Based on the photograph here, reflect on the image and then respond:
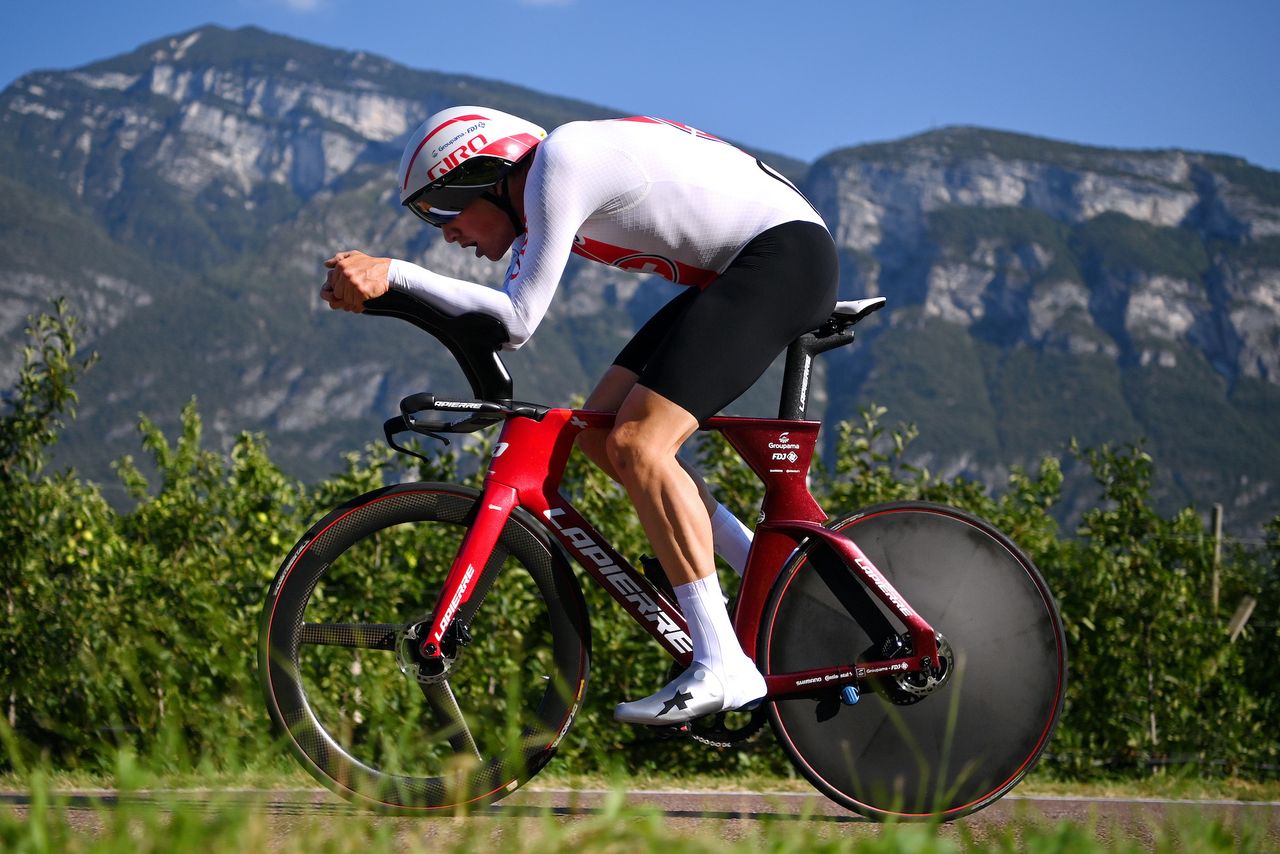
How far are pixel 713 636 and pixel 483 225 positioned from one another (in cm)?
132

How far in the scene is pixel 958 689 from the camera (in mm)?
3590

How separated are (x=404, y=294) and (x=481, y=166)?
0.43m

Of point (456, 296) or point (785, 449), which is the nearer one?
point (456, 296)

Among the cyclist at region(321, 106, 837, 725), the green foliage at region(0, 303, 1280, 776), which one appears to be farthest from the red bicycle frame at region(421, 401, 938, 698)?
the green foliage at region(0, 303, 1280, 776)

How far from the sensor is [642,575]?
3.64 m

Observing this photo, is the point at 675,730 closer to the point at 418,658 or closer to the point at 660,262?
the point at 418,658

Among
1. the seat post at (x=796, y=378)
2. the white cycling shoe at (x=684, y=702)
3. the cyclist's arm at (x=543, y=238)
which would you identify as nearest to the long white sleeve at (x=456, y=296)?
the cyclist's arm at (x=543, y=238)

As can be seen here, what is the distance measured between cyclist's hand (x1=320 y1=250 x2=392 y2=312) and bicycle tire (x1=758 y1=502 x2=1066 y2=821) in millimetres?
1412

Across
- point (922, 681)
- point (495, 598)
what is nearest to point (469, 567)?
point (922, 681)

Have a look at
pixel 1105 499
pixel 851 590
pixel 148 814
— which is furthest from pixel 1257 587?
pixel 148 814

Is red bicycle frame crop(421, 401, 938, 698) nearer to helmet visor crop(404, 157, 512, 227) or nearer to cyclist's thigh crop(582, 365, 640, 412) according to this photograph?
cyclist's thigh crop(582, 365, 640, 412)

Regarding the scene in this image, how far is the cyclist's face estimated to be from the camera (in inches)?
140

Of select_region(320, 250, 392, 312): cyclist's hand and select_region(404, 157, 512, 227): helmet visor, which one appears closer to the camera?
select_region(320, 250, 392, 312): cyclist's hand

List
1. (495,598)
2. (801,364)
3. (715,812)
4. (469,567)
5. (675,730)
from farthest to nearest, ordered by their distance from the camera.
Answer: (495,598) < (715,812) < (801,364) < (469,567) < (675,730)
